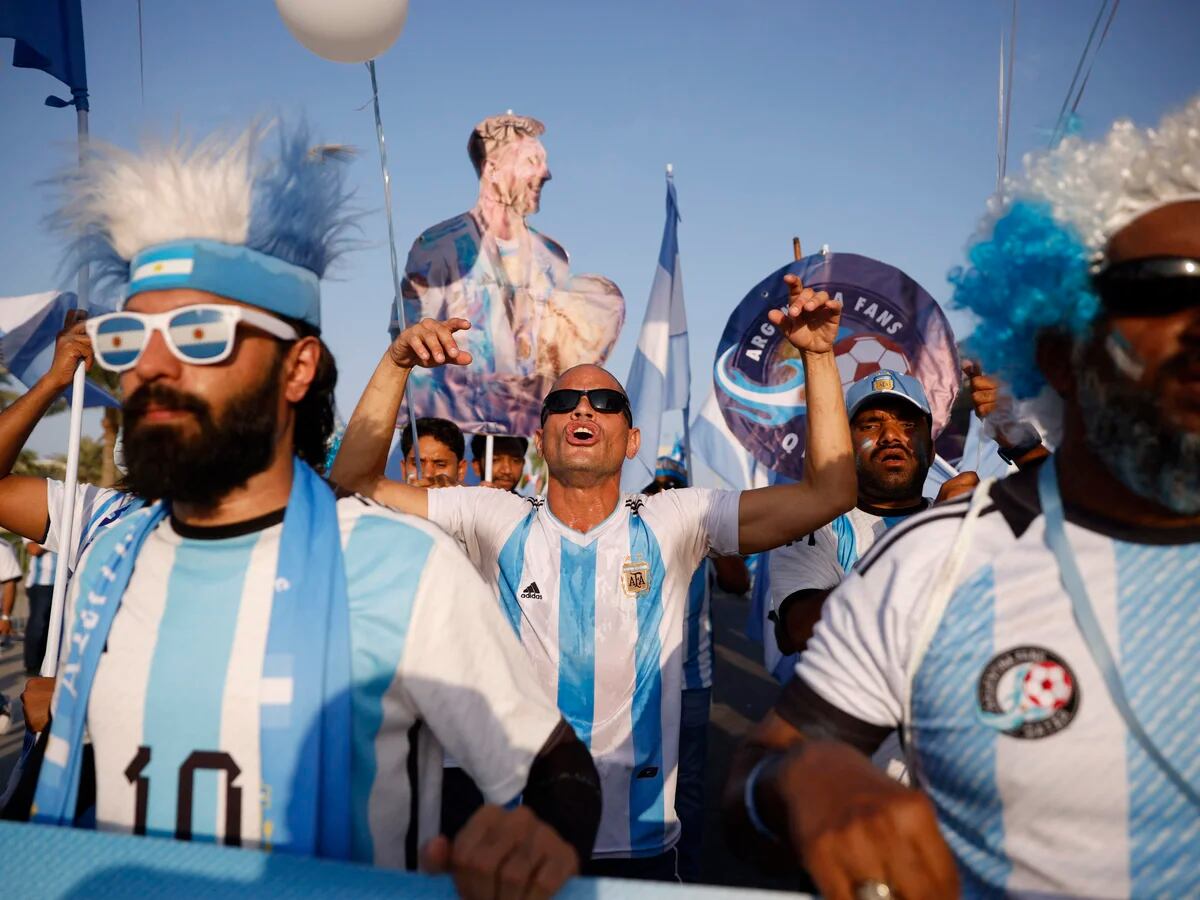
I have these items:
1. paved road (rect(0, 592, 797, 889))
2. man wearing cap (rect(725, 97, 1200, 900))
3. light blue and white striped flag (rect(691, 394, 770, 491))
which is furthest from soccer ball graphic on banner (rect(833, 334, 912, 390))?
man wearing cap (rect(725, 97, 1200, 900))

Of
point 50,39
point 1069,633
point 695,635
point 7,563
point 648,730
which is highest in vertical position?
point 50,39

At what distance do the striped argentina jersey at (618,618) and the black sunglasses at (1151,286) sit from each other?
1.80 meters

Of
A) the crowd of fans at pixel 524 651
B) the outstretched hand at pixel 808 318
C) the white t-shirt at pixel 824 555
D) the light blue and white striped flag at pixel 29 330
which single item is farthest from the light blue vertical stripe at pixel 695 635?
the light blue and white striped flag at pixel 29 330

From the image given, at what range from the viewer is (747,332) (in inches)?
193

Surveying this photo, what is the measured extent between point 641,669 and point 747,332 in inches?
103

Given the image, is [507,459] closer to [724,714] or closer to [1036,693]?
[724,714]

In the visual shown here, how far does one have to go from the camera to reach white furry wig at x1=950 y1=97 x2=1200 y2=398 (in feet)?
4.40

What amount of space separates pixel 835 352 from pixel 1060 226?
3.47m

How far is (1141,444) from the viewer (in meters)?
1.23

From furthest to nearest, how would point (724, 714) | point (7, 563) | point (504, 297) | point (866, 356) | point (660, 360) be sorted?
1. point (7, 563)
2. point (724, 714)
3. point (660, 360)
4. point (504, 297)
5. point (866, 356)

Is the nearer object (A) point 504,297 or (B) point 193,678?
(B) point 193,678

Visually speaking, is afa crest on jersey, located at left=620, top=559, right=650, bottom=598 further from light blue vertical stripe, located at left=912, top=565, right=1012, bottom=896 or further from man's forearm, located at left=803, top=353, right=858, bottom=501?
light blue vertical stripe, located at left=912, top=565, right=1012, bottom=896

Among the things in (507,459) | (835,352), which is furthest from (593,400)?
(507,459)

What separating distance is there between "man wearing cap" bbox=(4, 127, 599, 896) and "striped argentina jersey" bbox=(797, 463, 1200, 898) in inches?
24.1
